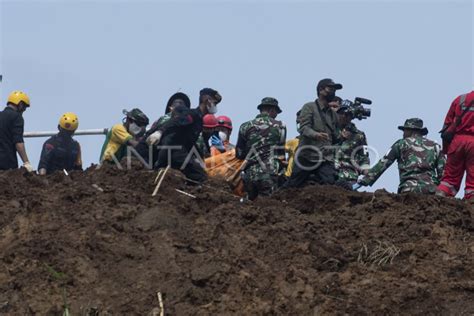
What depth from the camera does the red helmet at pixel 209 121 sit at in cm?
1861

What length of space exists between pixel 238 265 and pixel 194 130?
472 cm

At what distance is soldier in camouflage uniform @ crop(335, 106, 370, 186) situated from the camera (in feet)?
60.5

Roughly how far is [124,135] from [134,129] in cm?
38

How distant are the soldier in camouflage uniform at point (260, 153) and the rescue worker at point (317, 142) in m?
0.63

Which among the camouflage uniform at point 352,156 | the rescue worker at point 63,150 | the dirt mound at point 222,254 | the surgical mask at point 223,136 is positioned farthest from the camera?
the surgical mask at point 223,136

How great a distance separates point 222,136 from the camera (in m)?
19.5

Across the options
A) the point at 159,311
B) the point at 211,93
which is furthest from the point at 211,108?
the point at 159,311

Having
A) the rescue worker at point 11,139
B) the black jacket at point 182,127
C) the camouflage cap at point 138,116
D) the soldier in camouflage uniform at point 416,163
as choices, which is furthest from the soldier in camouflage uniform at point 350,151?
the rescue worker at point 11,139

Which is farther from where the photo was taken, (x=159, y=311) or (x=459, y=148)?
(x=459, y=148)

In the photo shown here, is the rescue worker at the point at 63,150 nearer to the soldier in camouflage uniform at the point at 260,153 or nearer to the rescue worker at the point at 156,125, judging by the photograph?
the rescue worker at the point at 156,125

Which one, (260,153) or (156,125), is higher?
(156,125)

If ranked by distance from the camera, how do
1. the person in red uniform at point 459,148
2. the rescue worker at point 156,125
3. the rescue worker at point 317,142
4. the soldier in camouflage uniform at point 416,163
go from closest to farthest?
the person in red uniform at point 459,148, the rescue worker at point 317,142, the soldier in camouflage uniform at point 416,163, the rescue worker at point 156,125

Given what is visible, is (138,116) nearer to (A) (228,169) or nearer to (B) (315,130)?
(A) (228,169)

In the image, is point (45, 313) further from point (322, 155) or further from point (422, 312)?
point (322, 155)
